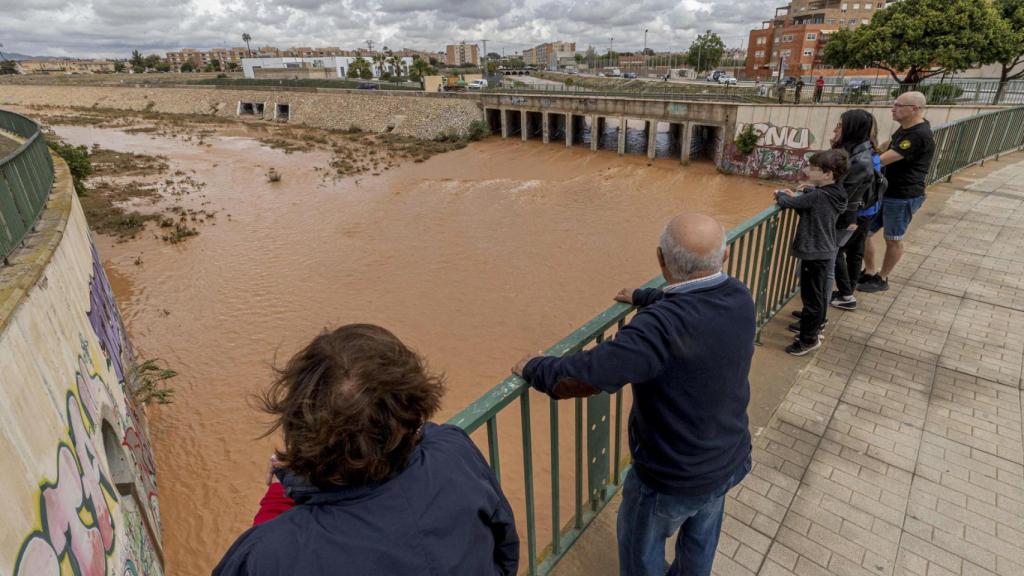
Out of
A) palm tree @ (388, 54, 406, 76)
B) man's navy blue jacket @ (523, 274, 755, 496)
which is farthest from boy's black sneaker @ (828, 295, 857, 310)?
palm tree @ (388, 54, 406, 76)

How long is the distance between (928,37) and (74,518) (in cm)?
3950

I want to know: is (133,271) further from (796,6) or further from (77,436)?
(796,6)

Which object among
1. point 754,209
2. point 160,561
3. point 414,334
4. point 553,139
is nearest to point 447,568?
point 160,561

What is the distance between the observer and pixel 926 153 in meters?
5.10

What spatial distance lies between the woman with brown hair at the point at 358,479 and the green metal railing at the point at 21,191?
5.64 meters

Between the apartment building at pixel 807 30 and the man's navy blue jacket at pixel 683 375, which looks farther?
the apartment building at pixel 807 30

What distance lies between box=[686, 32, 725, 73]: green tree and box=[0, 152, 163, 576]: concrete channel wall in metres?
83.7

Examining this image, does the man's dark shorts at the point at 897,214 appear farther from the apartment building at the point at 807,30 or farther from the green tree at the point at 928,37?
the apartment building at the point at 807,30

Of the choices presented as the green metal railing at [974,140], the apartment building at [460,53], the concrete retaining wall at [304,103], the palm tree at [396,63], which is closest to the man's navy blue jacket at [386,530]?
the green metal railing at [974,140]

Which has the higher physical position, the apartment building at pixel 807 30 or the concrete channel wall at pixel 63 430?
the apartment building at pixel 807 30

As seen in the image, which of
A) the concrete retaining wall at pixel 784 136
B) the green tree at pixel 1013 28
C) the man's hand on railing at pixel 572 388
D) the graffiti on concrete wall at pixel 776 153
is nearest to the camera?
the man's hand on railing at pixel 572 388

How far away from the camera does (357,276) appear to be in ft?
57.7

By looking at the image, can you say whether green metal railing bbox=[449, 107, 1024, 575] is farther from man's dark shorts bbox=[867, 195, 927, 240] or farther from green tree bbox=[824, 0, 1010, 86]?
green tree bbox=[824, 0, 1010, 86]

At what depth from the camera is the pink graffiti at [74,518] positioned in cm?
310
